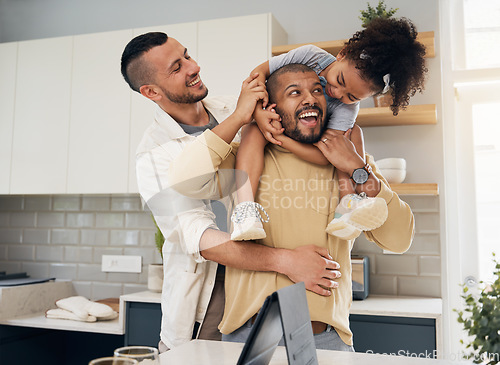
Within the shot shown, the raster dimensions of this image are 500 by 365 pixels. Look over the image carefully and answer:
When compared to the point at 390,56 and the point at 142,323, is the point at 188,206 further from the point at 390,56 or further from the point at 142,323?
the point at 142,323

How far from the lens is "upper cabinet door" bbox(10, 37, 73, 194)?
2607 millimetres

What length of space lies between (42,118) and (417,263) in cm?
207

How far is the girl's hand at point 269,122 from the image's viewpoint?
121cm

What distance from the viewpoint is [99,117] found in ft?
8.35

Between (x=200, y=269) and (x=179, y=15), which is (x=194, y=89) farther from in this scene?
(x=179, y=15)

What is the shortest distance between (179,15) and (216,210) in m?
1.81

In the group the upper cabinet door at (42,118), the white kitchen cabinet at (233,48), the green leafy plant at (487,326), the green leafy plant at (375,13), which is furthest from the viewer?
the upper cabinet door at (42,118)

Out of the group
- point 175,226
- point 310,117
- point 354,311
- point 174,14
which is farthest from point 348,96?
point 174,14

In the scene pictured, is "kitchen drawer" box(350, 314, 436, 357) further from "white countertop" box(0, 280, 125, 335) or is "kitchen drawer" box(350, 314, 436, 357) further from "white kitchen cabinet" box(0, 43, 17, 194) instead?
"white kitchen cabinet" box(0, 43, 17, 194)

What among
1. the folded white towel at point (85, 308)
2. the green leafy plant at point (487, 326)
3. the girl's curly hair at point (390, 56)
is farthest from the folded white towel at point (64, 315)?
the green leafy plant at point (487, 326)

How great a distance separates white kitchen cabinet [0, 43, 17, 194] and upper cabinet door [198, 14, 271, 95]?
3.73ft

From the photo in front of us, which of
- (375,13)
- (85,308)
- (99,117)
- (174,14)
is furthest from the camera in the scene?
(174,14)

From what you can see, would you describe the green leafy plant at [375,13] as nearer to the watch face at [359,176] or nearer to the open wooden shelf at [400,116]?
the open wooden shelf at [400,116]

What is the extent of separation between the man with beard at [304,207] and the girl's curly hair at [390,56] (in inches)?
5.1
